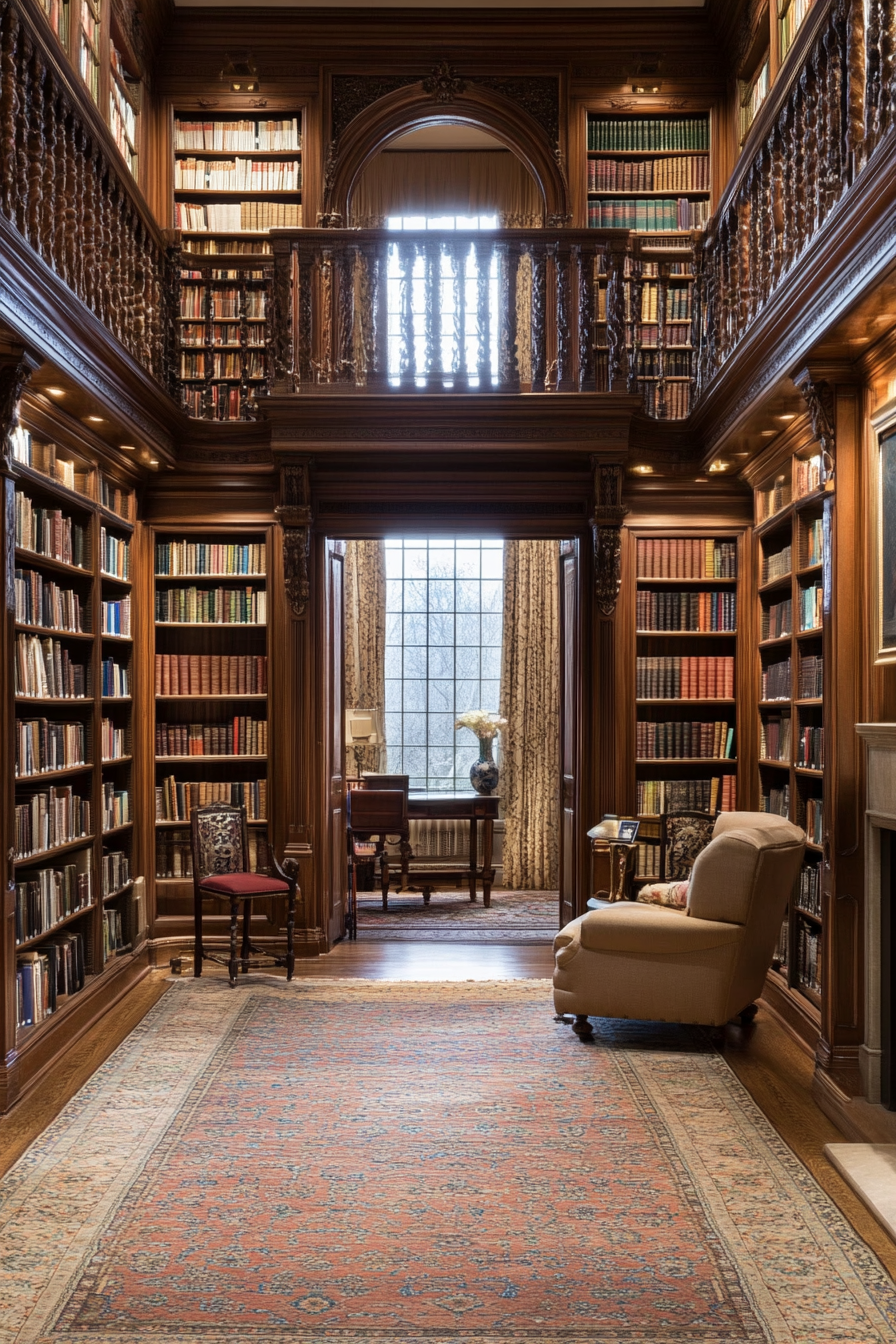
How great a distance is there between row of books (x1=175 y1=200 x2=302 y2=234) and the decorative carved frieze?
2.67 meters

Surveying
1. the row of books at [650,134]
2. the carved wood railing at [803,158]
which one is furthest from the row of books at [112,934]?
the row of books at [650,134]

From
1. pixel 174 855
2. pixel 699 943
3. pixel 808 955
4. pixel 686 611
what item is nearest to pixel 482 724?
pixel 686 611

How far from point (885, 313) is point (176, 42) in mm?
5721

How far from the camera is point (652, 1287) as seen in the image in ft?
10.5

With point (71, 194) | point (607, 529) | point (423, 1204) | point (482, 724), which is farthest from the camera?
point (482, 724)

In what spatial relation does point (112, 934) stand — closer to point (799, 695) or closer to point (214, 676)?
point (214, 676)

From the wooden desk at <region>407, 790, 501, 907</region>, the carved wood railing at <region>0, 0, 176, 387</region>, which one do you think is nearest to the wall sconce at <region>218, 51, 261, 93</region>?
the carved wood railing at <region>0, 0, 176, 387</region>

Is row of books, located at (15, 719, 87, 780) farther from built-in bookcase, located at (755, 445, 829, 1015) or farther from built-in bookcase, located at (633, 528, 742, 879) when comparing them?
built-in bookcase, located at (755, 445, 829, 1015)

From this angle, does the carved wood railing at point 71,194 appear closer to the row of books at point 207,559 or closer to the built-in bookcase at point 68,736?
the built-in bookcase at point 68,736

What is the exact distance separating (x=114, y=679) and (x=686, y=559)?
3455 mm

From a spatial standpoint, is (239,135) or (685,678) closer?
(685,678)

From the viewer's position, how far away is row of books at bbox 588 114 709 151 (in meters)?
8.00

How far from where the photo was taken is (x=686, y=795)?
7.45 metres

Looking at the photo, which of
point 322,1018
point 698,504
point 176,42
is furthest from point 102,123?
point 322,1018
